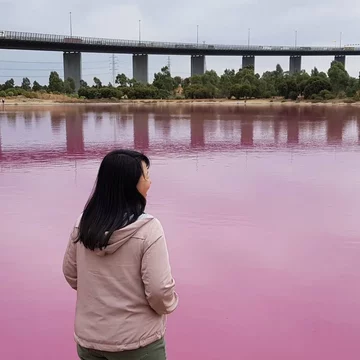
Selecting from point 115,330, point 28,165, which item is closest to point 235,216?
point 115,330

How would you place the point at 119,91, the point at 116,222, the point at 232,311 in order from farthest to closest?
1. the point at 119,91
2. the point at 232,311
3. the point at 116,222

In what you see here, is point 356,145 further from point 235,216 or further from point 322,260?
point 322,260

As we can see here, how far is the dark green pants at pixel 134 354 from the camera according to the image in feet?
6.17

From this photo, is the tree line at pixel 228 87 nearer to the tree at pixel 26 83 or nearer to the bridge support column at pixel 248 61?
the tree at pixel 26 83

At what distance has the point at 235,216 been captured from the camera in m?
7.02

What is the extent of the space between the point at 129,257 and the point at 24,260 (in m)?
3.73

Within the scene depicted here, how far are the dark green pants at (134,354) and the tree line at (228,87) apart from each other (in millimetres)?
55105

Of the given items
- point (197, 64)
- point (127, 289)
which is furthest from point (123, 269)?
point (197, 64)

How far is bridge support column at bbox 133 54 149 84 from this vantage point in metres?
81.9

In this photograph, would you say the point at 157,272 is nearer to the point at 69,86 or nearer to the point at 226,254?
the point at 226,254

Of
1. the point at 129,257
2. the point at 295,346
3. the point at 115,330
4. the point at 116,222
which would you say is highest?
the point at 116,222

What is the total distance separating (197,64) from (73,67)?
65.8ft

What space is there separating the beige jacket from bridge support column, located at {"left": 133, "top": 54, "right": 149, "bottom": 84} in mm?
81218

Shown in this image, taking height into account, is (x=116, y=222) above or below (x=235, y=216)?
above
